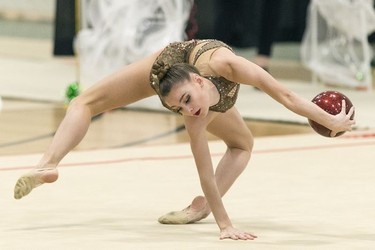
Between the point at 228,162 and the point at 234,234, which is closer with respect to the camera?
the point at 234,234

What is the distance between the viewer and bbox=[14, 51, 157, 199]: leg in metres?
4.42

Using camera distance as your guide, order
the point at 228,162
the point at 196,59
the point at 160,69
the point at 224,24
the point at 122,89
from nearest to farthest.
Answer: the point at 160,69 < the point at 196,59 < the point at 122,89 < the point at 228,162 < the point at 224,24

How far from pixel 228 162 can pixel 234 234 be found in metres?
0.44

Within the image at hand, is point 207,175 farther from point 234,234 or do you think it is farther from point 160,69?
point 160,69

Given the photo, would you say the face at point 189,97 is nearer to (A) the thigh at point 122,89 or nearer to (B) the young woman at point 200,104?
(B) the young woman at point 200,104

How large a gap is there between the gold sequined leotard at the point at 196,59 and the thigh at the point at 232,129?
6.9 inches

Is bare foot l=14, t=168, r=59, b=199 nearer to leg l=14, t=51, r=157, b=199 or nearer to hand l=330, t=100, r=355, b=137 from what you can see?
leg l=14, t=51, r=157, b=199

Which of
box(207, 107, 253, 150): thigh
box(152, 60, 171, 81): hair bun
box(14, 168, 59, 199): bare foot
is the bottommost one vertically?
box(14, 168, 59, 199): bare foot

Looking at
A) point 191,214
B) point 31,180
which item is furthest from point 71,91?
point 31,180

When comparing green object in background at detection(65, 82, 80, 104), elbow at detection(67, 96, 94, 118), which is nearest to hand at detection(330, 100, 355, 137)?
elbow at detection(67, 96, 94, 118)

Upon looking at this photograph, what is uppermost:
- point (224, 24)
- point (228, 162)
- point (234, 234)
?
point (228, 162)

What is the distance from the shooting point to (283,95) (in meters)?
4.21

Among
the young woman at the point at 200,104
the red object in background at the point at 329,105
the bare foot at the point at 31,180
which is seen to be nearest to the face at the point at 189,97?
the young woman at the point at 200,104

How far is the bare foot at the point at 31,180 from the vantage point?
430 cm
